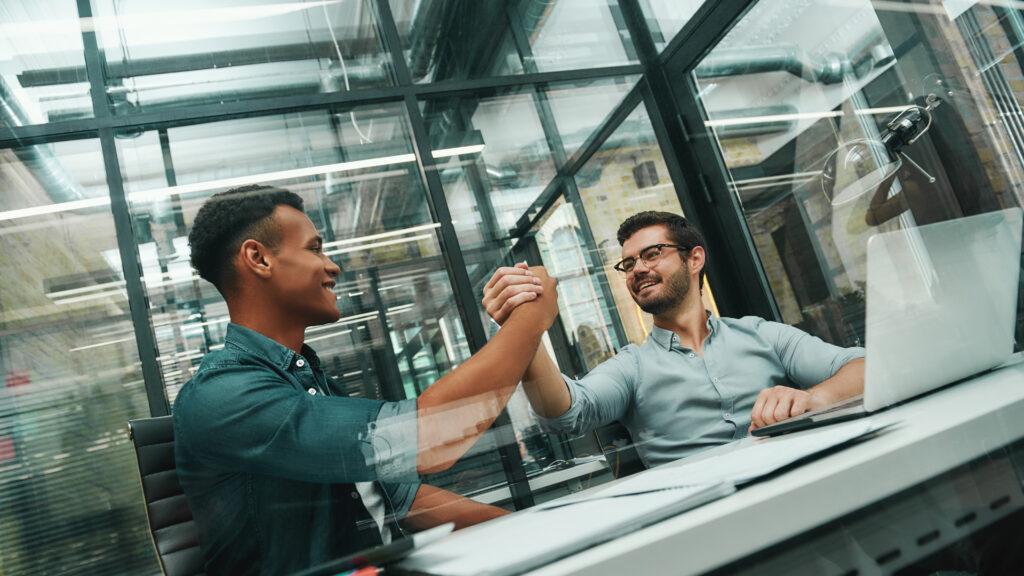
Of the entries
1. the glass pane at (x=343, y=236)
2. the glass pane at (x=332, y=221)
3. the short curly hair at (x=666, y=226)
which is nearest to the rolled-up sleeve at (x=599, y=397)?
the short curly hair at (x=666, y=226)

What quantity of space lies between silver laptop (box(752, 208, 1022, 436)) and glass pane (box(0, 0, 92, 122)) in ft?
10.1

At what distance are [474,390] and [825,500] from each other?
1.90 ft

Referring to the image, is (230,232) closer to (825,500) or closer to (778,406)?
(778,406)

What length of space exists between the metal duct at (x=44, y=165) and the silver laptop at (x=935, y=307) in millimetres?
2836

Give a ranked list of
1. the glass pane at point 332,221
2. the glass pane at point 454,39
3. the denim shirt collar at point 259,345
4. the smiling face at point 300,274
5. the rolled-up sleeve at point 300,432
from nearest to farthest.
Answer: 1. the rolled-up sleeve at point 300,432
2. the denim shirt collar at point 259,345
3. the smiling face at point 300,274
4. the glass pane at point 332,221
5. the glass pane at point 454,39

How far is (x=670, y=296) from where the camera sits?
1975 millimetres

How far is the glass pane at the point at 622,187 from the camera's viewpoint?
3109 mm

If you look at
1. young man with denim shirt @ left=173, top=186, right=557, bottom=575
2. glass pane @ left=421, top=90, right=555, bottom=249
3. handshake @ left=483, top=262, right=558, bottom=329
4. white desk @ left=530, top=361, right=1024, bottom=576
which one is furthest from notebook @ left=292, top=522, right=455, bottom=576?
glass pane @ left=421, top=90, right=555, bottom=249

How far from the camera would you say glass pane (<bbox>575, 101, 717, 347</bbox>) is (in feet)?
10.2

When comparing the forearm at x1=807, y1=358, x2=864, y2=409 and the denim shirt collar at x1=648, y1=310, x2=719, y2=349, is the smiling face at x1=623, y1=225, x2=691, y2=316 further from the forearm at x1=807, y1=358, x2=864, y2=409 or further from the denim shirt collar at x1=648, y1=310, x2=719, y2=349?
the forearm at x1=807, y1=358, x2=864, y2=409

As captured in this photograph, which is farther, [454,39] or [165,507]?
[454,39]

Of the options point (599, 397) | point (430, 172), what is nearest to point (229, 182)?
point (430, 172)

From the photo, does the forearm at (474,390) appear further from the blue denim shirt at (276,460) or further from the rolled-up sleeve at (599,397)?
the rolled-up sleeve at (599,397)

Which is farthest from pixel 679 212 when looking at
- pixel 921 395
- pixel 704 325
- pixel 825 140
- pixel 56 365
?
pixel 56 365
